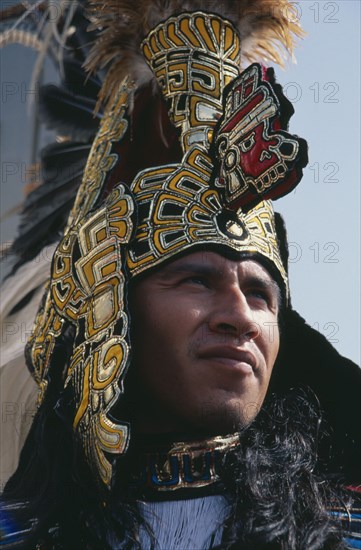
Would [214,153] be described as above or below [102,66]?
below

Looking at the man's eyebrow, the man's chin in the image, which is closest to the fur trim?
the man's eyebrow

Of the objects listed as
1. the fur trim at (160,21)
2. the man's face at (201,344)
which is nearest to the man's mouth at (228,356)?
the man's face at (201,344)

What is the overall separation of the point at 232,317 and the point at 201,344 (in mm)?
120

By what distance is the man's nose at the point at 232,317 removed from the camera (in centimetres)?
279

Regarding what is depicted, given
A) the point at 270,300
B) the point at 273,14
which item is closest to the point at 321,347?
the point at 270,300

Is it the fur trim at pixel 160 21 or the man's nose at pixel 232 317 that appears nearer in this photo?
the man's nose at pixel 232 317

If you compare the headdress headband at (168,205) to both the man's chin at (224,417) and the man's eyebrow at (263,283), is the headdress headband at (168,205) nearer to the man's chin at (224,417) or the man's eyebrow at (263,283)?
the man's eyebrow at (263,283)

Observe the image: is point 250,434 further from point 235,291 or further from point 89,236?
point 89,236

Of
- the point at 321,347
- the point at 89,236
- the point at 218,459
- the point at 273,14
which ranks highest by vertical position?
the point at 273,14

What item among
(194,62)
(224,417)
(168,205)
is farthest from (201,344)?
(194,62)

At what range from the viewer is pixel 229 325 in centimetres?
279

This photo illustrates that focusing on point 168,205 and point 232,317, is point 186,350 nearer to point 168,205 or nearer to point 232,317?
point 232,317

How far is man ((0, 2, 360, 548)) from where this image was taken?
2.80 meters

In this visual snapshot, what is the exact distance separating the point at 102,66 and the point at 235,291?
1135 millimetres
